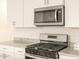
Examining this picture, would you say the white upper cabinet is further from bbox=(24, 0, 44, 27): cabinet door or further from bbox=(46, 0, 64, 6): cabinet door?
bbox=(24, 0, 44, 27): cabinet door

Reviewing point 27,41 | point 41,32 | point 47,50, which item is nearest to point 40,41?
point 41,32

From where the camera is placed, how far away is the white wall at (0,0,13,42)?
10.7 feet

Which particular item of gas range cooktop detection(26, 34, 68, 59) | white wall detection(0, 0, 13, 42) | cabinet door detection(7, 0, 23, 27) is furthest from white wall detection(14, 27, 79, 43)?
cabinet door detection(7, 0, 23, 27)

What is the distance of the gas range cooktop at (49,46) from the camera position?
6.05 ft

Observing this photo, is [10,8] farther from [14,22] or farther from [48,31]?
[48,31]

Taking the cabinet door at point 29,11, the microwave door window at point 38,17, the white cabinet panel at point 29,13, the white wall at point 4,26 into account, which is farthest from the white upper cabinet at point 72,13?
A: the white wall at point 4,26

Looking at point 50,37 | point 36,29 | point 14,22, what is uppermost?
point 14,22

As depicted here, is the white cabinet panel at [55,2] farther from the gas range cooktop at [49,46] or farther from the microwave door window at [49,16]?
the gas range cooktop at [49,46]

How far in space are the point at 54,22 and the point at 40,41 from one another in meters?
0.69

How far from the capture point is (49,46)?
2129 mm

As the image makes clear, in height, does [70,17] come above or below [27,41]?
above

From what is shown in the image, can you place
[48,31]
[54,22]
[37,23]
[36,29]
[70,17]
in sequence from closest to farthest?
[70,17]
[54,22]
[37,23]
[48,31]
[36,29]

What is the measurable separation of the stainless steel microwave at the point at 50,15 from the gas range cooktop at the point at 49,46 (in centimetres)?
37

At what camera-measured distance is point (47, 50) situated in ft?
6.18
